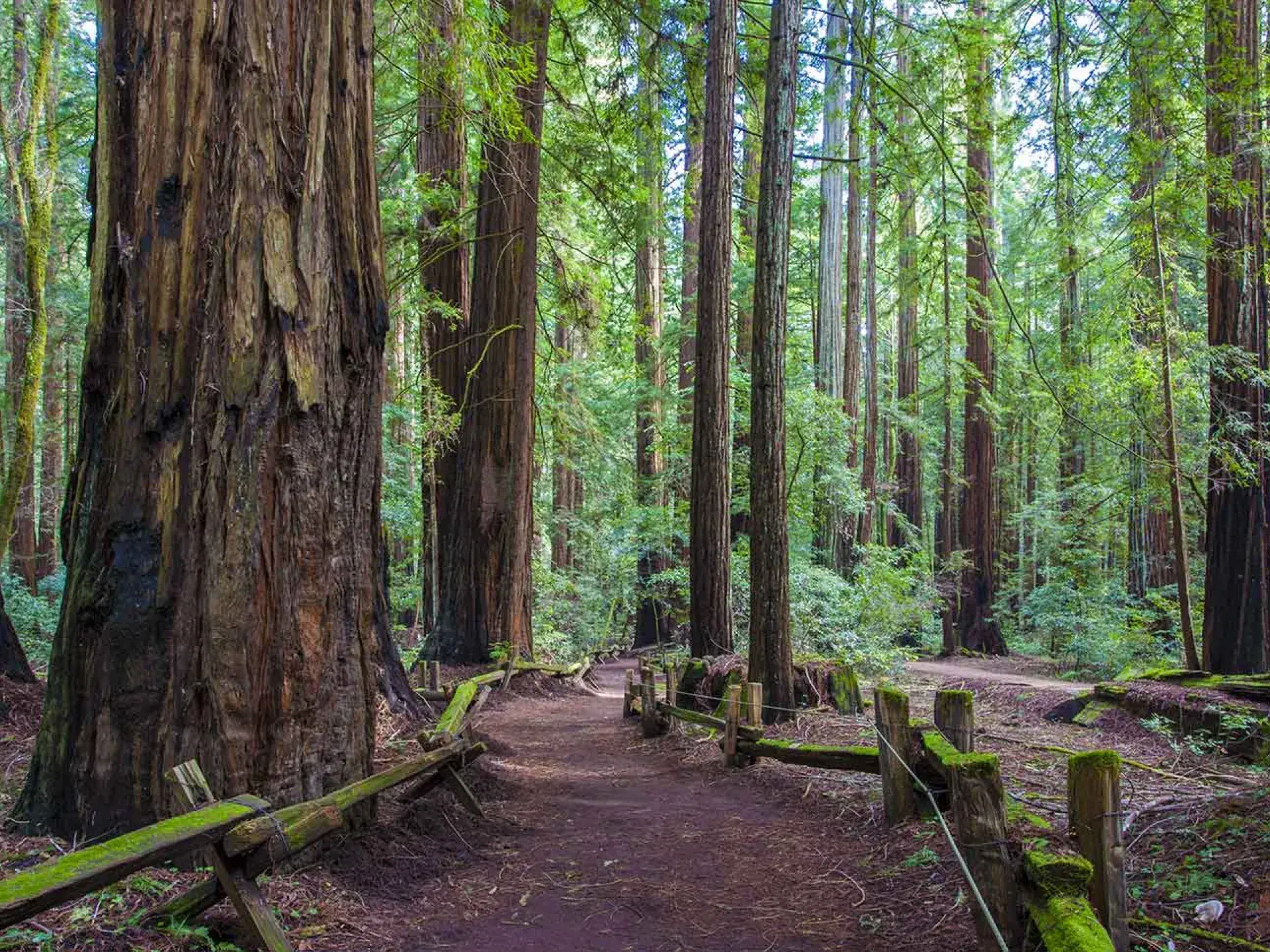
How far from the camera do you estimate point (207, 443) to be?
4000 mm

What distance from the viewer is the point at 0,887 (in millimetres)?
2254

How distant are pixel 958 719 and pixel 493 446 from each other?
8750 mm

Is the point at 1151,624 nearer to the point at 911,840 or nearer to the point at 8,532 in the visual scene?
the point at 911,840

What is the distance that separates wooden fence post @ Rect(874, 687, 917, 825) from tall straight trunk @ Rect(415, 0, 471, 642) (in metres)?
7.33

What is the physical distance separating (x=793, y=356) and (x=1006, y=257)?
1980 centimetres

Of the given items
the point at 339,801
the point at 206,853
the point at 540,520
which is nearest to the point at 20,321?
the point at 540,520

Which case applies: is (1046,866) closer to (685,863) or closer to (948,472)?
(685,863)

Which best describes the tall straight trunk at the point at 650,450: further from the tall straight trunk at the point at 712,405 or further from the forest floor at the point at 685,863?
the forest floor at the point at 685,863

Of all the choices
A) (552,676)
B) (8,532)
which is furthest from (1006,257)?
(8,532)

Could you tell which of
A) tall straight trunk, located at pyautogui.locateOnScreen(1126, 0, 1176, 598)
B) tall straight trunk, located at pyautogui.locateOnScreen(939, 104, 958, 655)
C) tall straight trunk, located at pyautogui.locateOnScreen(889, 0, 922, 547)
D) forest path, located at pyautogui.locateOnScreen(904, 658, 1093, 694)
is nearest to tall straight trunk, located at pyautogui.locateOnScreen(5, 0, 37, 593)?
tall straight trunk, located at pyautogui.locateOnScreen(1126, 0, 1176, 598)

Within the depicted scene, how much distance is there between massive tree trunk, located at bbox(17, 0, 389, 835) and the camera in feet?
12.9

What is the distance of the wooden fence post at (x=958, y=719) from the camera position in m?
4.42

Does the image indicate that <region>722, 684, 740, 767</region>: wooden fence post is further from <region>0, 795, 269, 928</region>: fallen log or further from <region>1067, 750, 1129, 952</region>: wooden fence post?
<region>0, 795, 269, 928</region>: fallen log

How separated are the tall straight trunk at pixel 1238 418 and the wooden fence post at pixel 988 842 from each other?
8.25 meters
